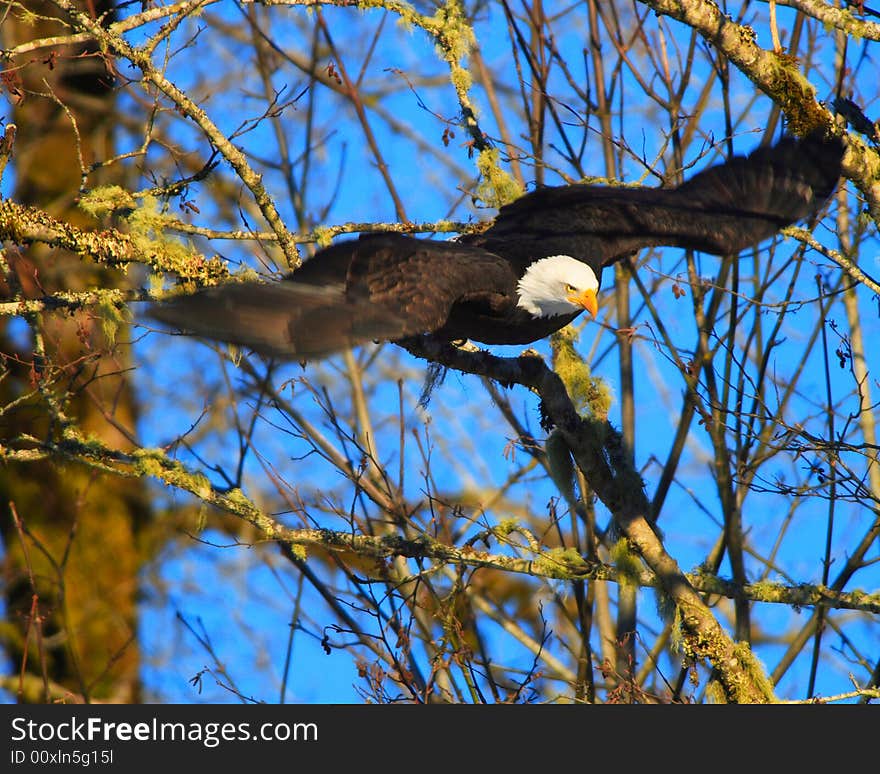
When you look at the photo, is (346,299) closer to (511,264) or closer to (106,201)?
(511,264)

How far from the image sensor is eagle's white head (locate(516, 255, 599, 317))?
4.32m

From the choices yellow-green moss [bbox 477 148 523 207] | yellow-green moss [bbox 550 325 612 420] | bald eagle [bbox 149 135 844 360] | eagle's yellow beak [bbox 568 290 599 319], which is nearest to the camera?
bald eagle [bbox 149 135 844 360]

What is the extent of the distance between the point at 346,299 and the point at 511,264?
1.04 meters

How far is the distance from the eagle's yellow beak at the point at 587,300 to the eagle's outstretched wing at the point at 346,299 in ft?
1.41

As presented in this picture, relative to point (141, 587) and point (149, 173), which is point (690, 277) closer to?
point (149, 173)

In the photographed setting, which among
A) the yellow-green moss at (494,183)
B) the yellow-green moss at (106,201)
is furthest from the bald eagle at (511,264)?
the yellow-green moss at (106,201)

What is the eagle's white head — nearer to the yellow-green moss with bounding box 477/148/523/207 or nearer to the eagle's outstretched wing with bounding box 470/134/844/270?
the eagle's outstretched wing with bounding box 470/134/844/270

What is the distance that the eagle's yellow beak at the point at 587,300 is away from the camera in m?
4.48

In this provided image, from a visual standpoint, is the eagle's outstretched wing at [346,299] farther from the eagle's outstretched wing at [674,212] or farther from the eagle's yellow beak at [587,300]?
the eagle's outstretched wing at [674,212]

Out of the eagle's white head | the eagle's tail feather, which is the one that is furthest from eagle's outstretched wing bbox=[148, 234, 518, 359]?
the eagle's white head

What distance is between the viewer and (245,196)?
819cm

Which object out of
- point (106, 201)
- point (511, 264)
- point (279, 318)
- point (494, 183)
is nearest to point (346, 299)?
point (279, 318)

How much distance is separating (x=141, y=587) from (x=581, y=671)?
4517 millimetres

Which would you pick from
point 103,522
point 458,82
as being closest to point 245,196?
point 103,522
